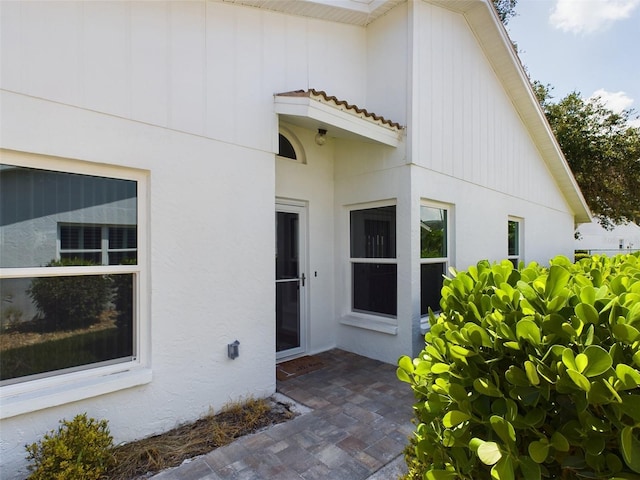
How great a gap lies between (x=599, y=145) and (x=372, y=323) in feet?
43.6

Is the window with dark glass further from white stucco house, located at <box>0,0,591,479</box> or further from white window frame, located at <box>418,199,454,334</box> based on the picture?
white window frame, located at <box>418,199,454,334</box>

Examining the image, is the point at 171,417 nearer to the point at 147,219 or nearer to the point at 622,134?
the point at 147,219

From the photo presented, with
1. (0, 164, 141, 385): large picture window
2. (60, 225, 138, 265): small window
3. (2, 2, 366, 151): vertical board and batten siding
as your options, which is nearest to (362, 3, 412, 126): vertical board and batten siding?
(2, 2, 366, 151): vertical board and batten siding

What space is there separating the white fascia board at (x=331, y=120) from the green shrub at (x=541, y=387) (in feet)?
10.8

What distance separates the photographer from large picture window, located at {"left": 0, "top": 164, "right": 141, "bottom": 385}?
110 inches

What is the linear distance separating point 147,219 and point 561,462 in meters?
3.57

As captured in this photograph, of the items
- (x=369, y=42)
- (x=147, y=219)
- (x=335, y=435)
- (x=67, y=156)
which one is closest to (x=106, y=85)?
(x=67, y=156)

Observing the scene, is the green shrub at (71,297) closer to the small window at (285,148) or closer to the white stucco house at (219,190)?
the white stucco house at (219,190)

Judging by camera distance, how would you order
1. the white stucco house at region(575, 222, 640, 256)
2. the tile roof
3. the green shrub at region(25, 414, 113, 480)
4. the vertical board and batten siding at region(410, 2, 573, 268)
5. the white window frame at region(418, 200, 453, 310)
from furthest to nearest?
the white stucco house at region(575, 222, 640, 256)
the white window frame at region(418, 200, 453, 310)
the vertical board and batten siding at region(410, 2, 573, 268)
the tile roof
the green shrub at region(25, 414, 113, 480)

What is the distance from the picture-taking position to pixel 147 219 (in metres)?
3.42

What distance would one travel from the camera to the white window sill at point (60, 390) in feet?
8.78

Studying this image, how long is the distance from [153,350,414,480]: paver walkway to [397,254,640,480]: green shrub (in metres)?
1.39

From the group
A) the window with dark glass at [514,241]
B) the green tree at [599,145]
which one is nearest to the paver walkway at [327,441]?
the window with dark glass at [514,241]

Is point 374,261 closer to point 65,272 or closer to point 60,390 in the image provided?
point 65,272
